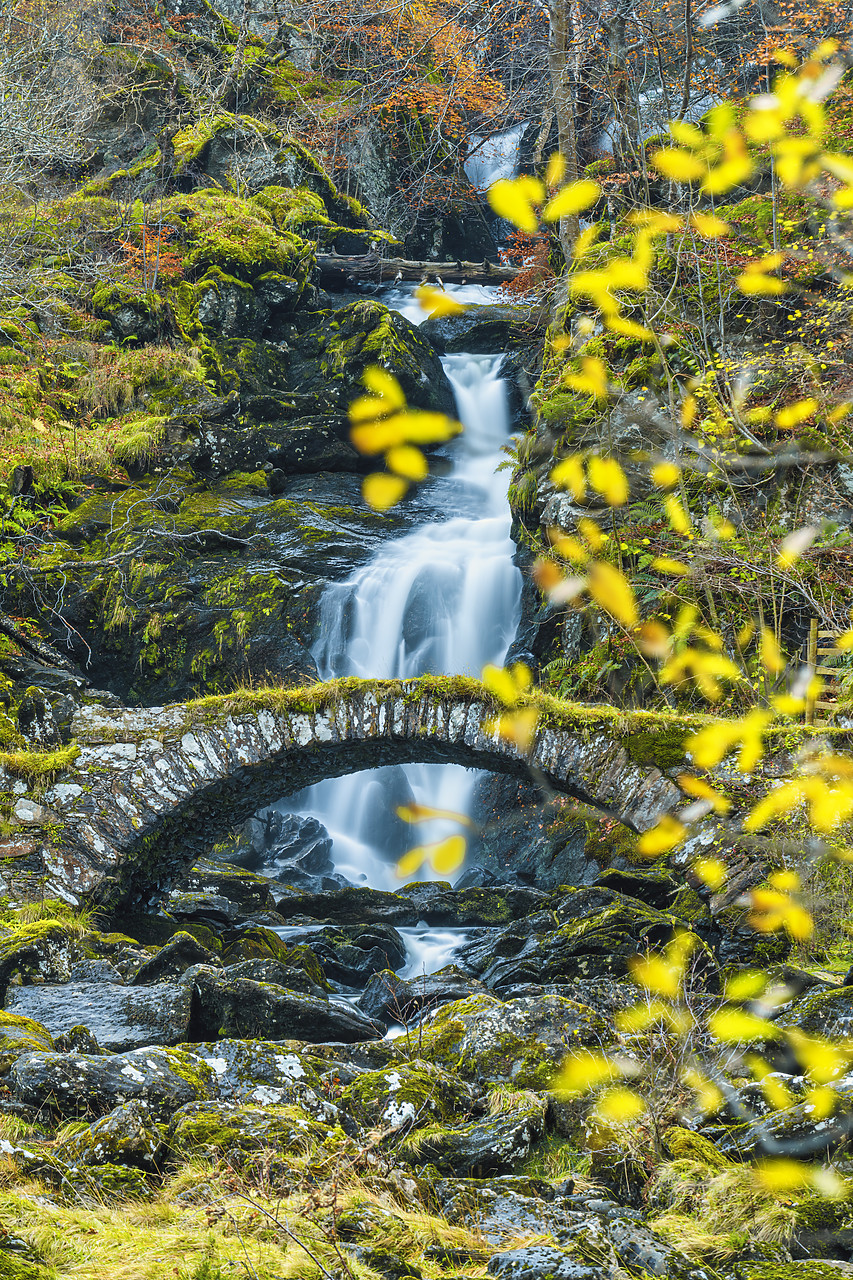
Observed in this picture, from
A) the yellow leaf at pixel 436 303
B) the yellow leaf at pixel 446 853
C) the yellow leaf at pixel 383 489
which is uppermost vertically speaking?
the yellow leaf at pixel 436 303

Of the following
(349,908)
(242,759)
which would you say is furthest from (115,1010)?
(349,908)

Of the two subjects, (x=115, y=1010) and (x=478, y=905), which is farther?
(x=478, y=905)

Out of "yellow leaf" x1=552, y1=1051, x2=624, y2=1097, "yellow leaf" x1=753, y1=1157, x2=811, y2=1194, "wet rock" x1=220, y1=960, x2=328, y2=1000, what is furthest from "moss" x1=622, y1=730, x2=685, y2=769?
"yellow leaf" x1=753, y1=1157, x2=811, y2=1194

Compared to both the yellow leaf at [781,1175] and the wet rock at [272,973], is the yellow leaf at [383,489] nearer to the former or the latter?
the yellow leaf at [781,1175]

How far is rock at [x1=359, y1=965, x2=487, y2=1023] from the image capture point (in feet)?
19.5

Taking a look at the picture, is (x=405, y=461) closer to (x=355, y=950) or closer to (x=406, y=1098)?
(x=406, y=1098)

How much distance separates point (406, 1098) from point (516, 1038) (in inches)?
34.3

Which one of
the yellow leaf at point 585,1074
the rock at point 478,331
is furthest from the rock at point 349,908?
the rock at point 478,331

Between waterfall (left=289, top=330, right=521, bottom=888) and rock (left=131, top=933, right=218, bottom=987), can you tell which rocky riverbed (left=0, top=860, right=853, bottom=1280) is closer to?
rock (left=131, top=933, right=218, bottom=987)

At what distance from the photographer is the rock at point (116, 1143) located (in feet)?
9.11

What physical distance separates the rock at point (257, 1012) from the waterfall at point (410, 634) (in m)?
7.85

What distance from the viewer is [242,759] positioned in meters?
7.18

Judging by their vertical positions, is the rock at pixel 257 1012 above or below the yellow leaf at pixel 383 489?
below

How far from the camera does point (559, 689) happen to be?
10.5 m
